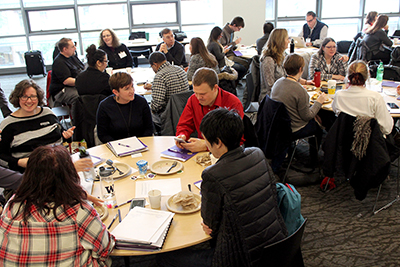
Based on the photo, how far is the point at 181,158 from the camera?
2.38 meters

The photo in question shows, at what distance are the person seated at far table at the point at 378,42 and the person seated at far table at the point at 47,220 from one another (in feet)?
20.7

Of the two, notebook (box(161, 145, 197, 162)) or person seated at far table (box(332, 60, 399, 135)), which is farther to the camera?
person seated at far table (box(332, 60, 399, 135))

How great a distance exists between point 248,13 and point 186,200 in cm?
801

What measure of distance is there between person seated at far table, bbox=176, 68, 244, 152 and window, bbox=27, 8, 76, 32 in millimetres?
7810

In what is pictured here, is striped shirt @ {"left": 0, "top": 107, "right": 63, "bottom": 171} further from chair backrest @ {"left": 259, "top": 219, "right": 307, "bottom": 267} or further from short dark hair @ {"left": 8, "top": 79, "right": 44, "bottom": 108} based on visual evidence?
chair backrest @ {"left": 259, "top": 219, "right": 307, "bottom": 267}

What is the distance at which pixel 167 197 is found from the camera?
76.1 inches

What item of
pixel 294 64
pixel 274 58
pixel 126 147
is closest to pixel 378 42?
pixel 274 58

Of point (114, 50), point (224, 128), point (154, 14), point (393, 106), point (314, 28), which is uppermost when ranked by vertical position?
point (154, 14)

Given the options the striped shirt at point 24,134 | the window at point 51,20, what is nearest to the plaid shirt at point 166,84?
the striped shirt at point 24,134

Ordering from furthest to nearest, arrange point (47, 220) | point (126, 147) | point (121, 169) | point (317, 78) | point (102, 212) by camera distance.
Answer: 1. point (317, 78)
2. point (126, 147)
3. point (121, 169)
4. point (102, 212)
5. point (47, 220)

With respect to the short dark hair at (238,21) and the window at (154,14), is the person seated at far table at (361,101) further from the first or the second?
the window at (154,14)

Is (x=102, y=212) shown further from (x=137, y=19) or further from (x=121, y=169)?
(x=137, y=19)

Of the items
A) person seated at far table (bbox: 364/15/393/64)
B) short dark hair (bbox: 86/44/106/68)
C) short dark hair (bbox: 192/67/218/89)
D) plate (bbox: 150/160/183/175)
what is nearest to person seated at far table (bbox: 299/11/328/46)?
person seated at far table (bbox: 364/15/393/64)

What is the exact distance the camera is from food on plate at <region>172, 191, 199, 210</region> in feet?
5.94
